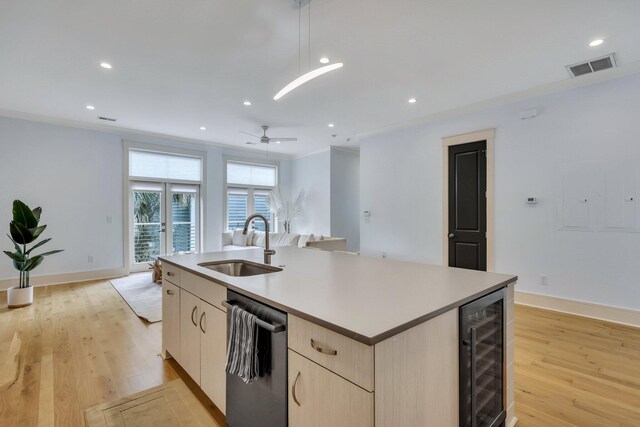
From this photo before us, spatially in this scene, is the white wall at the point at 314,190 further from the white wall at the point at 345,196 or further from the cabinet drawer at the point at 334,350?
the cabinet drawer at the point at 334,350

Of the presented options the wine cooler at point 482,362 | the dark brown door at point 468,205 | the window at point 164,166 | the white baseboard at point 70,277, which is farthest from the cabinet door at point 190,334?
the window at point 164,166

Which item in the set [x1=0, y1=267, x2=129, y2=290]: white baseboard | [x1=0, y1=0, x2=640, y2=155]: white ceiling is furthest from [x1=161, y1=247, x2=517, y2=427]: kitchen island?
[x1=0, y1=267, x2=129, y2=290]: white baseboard

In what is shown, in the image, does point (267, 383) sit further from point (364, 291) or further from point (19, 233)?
point (19, 233)

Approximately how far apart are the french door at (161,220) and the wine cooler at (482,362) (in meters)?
6.31

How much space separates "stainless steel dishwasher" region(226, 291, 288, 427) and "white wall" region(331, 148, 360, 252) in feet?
19.3

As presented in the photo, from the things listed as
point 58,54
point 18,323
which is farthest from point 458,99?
point 18,323

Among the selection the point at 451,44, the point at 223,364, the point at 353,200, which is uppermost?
the point at 451,44

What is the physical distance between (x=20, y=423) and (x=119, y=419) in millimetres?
574

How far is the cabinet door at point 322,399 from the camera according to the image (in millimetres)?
909

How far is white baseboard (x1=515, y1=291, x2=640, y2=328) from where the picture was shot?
321cm

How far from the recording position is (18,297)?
391 cm

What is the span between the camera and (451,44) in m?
2.77

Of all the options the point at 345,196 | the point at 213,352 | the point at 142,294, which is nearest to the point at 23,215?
the point at 142,294

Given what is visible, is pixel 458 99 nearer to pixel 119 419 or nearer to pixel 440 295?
pixel 440 295
